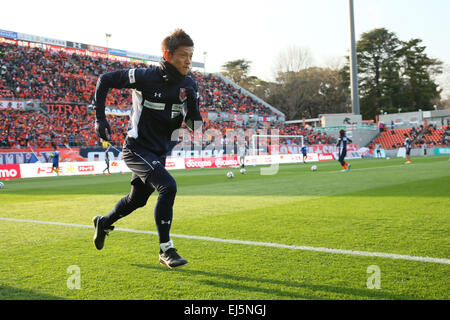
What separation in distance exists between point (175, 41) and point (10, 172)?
22.6 m

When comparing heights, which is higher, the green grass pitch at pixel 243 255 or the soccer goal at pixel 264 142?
the soccer goal at pixel 264 142

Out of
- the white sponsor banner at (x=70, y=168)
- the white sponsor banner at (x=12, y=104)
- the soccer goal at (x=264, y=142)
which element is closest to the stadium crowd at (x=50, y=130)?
the white sponsor banner at (x=12, y=104)

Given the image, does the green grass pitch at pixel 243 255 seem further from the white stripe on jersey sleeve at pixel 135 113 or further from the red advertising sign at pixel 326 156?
the red advertising sign at pixel 326 156

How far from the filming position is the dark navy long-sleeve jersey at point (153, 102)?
408 centimetres

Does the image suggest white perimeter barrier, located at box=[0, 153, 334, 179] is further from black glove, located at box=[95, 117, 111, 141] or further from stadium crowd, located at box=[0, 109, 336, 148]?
black glove, located at box=[95, 117, 111, 141]

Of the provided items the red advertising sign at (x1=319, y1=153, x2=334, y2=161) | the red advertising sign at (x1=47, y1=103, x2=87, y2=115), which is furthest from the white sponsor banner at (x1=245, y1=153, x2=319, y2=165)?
the red advertising sign at (x1=47, y1=103, x2=87, y2=115)

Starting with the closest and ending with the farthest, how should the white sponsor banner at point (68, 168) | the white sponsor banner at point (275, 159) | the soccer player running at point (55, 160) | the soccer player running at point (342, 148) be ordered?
the soccer player running at point (342, 148)
the soccer player running at point (55, 160)
the white sponsor banner at point (68, 168)
the white sponsor banner at point (275, 159)

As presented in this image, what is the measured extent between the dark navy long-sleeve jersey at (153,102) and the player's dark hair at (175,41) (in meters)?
0.26

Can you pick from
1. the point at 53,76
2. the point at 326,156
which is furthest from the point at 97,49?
the point at 326,156

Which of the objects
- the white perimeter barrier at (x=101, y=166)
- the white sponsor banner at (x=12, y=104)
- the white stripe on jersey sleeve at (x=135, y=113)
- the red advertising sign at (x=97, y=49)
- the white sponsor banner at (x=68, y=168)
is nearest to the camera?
the white stripe on jersey sleeve at (x=135, y=113)

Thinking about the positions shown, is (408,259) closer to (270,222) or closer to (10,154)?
(270,222)

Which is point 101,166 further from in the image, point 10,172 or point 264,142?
point 264,142
